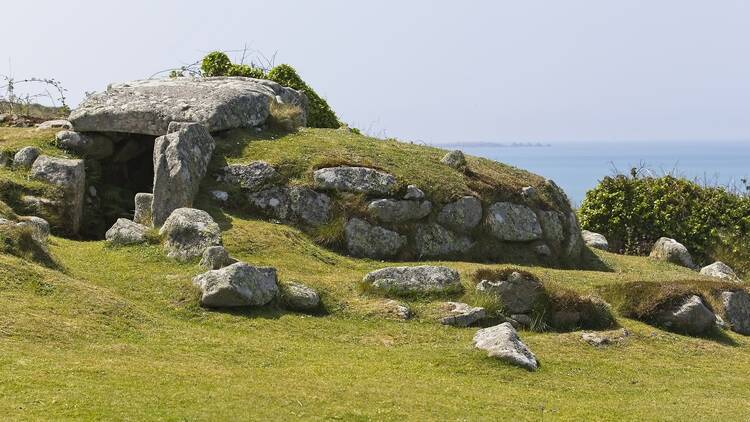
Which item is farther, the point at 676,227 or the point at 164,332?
the point at 676,227

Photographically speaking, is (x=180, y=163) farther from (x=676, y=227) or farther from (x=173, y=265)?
(x=676, y=227)

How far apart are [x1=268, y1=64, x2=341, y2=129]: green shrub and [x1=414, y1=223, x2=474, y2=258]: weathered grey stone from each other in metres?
12.3

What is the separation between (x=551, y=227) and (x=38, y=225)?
45.1 feet

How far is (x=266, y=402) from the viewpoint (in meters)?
12.2

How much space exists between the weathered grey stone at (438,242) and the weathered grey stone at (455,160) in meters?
2.79

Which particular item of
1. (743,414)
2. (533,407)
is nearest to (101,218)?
(533,407)

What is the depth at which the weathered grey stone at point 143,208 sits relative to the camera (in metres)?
22.8

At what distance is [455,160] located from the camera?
2656cm

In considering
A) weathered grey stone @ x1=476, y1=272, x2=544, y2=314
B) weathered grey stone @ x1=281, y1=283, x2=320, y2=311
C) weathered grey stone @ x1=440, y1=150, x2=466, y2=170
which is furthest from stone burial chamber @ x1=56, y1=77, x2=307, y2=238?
weathered grey stone @ x1=476, y1=272, x2=544, y2=314

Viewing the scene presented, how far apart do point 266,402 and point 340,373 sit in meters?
2.38

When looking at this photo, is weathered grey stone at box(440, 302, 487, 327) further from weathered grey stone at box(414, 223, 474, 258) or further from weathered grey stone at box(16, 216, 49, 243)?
weathered grey stone at box(16, 216, 49, 243)

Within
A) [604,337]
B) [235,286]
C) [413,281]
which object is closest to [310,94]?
[413,281]

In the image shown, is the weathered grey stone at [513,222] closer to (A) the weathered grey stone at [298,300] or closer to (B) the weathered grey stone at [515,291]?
(B) the weathered grey stone at [515,291]

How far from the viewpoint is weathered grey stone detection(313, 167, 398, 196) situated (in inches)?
947
